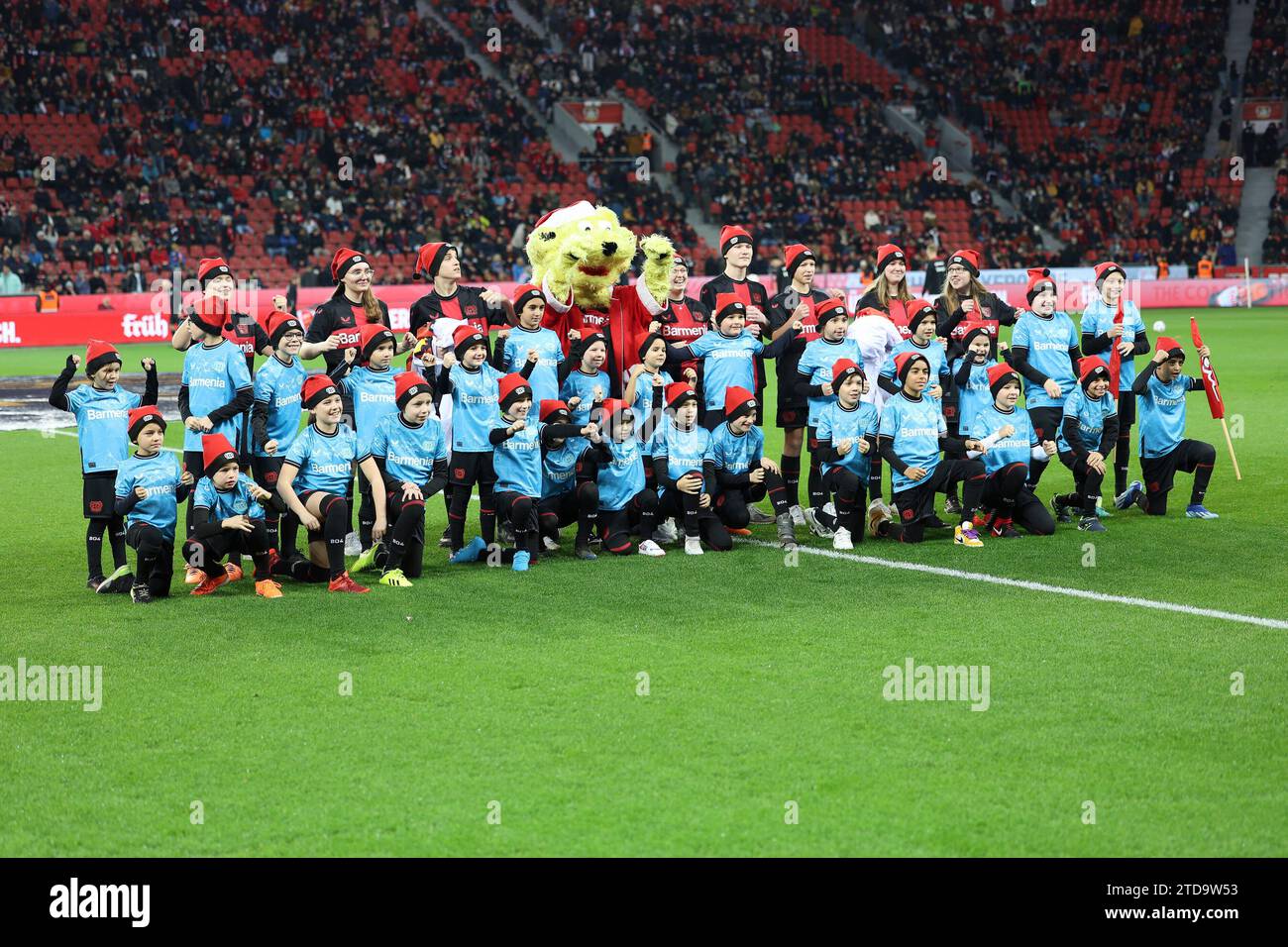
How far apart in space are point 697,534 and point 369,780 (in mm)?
5041

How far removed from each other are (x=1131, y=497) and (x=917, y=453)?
232 cm

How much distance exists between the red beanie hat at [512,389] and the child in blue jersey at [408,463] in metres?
0.52

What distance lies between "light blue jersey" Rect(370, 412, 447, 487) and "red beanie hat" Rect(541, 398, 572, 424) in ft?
3.13

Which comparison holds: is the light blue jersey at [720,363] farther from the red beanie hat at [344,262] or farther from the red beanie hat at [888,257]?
the red beanie hat at [344,262]

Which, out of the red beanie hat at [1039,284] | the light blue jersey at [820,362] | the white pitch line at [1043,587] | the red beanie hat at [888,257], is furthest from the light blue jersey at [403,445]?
the red beanie hat at [1039,284]

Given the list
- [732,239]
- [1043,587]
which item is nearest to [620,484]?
[732,239]

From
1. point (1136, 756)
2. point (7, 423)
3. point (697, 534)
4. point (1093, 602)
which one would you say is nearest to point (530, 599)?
point (697, 534)

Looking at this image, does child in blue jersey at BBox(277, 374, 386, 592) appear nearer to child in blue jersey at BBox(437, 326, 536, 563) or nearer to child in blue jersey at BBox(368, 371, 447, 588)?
child in blue jersey at BBox(368, 371, 447, 588)

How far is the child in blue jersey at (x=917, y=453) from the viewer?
10.5m

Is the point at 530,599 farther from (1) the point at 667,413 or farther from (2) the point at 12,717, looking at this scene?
(2) the point at 12,717

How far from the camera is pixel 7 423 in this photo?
1839cm

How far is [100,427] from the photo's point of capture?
9.43m

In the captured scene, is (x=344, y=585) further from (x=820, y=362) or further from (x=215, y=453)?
(x=820, y=362)

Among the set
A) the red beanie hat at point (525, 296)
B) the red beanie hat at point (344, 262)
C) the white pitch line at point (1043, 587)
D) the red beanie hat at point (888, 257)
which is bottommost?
the white pitch line at point (1043, 587)
